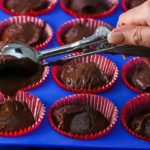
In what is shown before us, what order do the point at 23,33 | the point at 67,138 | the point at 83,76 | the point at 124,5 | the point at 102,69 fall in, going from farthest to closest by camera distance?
the point at 124,5 < the point at 23,33 < the point at 102,69 < the point at 83,76 < the point at 67,138

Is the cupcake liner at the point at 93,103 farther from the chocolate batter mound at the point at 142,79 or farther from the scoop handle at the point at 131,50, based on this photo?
the scoop handle at the point at 131,50

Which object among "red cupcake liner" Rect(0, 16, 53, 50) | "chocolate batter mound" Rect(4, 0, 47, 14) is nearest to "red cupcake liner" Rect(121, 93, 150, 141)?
"red cupcake liner" Rect(0, 16, 53, 50)

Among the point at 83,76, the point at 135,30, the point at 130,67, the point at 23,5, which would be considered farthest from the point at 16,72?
the point at 23,5

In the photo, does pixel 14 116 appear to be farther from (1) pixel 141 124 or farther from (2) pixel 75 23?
(2) pixel 75 23

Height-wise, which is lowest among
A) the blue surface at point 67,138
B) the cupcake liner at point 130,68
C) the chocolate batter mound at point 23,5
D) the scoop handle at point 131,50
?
the blue surface at point 67,138

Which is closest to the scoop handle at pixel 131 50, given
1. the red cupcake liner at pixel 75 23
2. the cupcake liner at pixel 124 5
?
the red cupcake liner at pixel 75 23

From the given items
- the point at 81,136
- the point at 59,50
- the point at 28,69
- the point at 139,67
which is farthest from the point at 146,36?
the point at 139,67

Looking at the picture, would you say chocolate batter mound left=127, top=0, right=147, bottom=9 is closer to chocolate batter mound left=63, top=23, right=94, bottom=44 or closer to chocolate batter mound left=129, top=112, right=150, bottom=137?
chocolate batter mound left=63, top=23, right=94, bottom=44
